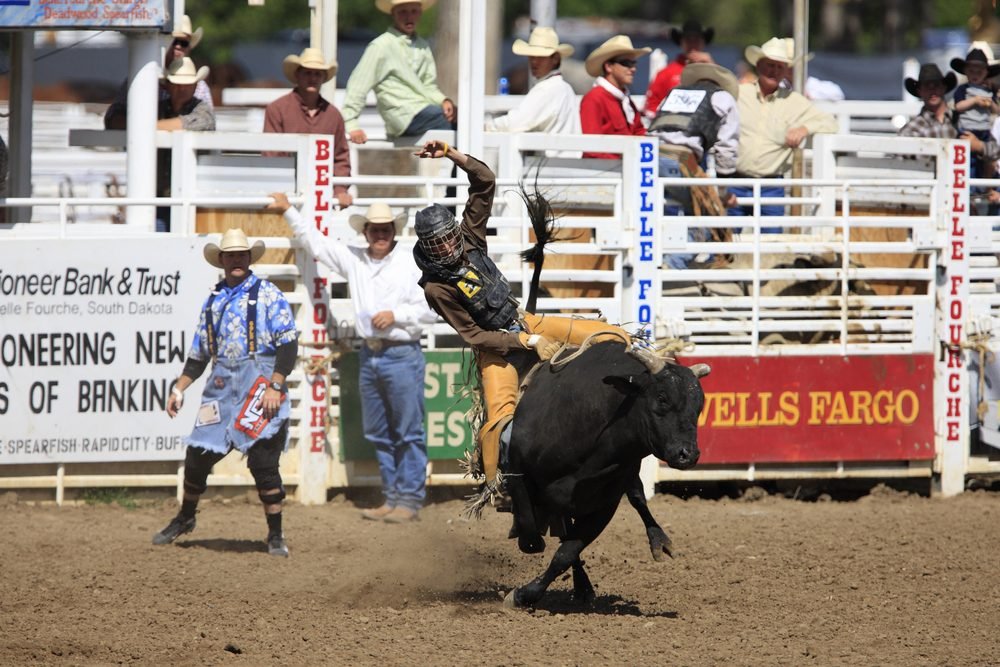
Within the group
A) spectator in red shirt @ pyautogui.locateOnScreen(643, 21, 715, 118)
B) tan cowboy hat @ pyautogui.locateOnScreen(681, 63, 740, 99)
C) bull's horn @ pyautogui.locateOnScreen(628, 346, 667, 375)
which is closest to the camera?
bull's horn @ pyautogui.locateOnScreen(628, 346, 667, 375)

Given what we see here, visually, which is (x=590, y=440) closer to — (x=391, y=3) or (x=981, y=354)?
(x=981, y=354)

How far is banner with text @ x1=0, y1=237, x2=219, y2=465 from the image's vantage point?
34.0 ft

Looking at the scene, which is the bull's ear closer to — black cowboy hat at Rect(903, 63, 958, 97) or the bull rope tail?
the bull rope tail

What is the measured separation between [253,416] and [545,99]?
137 inches

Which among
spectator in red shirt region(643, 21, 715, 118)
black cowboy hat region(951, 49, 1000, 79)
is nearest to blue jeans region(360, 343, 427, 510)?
spectator in red shirt region(643, 21, 715, 118)

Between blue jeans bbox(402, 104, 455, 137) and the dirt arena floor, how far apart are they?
113 inches

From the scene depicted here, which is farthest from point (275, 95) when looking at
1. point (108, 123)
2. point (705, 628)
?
point (705, 628)

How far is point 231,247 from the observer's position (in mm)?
9500

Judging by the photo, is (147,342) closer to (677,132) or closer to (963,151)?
(677,132)

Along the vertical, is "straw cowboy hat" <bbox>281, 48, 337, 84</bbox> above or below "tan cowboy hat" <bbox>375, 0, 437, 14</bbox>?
below

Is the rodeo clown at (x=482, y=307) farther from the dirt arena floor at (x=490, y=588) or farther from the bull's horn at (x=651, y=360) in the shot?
the dirt arena floor at (x=490, y=588)

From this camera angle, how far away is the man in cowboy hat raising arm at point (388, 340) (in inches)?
407

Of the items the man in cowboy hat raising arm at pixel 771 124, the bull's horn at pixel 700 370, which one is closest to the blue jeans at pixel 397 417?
the man in cowboy hat raising arm at pixel 771 124

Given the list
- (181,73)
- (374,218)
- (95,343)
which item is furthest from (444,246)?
(181,73)
